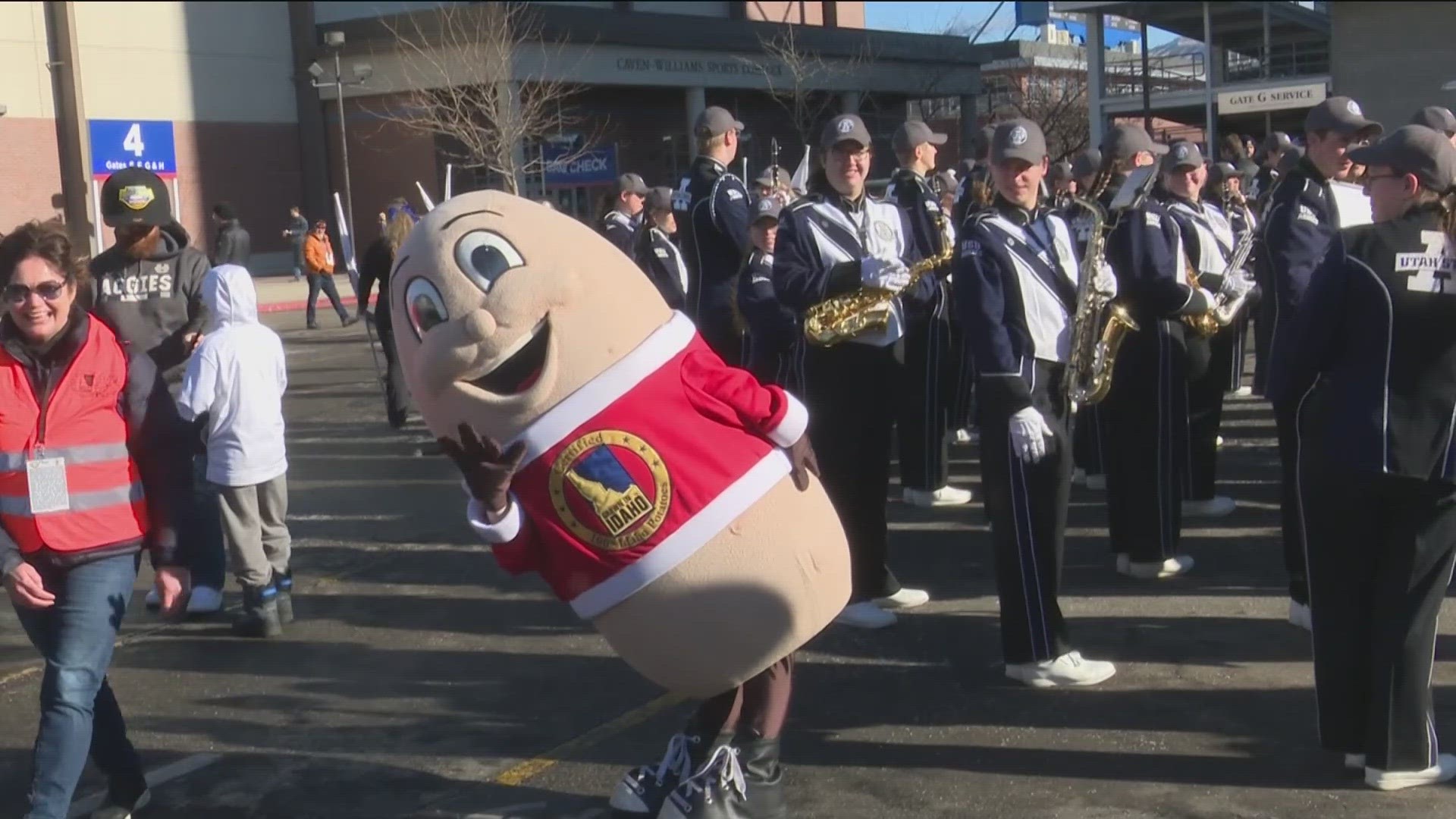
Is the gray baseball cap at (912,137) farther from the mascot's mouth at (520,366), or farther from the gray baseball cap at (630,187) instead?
the gray baseball cap at (630,187)

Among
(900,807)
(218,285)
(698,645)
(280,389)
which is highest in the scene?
(218,285)

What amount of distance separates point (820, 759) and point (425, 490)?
5543mm

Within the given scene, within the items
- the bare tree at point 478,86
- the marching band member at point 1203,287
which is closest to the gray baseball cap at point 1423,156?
the marching band member at point 1203,287

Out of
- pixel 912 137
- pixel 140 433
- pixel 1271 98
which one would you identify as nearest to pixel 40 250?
pixel 140 433

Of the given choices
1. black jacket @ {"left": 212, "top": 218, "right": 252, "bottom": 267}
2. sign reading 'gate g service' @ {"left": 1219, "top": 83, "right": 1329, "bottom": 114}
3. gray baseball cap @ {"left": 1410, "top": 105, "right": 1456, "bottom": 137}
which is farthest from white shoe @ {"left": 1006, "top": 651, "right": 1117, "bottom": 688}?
sign reading 'gate g service' @ {"left": 1219, "top": 83, "right": 1329, "bottom": 114}

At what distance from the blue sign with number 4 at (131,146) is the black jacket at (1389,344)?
32022 mm

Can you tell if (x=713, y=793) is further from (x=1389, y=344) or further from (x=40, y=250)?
(x=40, y=250)

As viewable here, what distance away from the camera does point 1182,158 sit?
25.5 ft

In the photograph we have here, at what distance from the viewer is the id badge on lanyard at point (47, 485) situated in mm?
4312

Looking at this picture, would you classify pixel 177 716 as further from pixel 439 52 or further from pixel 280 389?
pixel 439 52

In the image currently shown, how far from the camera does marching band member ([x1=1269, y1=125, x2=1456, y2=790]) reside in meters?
4.36

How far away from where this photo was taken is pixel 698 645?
404 cm

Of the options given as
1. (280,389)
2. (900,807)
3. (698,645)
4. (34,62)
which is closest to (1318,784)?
(900,807)

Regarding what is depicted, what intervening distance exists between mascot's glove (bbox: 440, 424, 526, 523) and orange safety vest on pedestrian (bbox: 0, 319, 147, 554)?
1.22 metres
